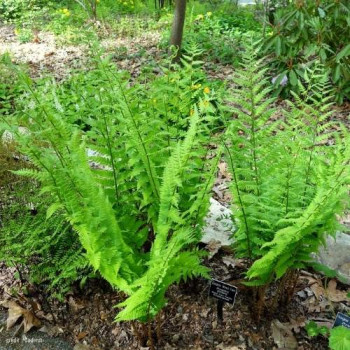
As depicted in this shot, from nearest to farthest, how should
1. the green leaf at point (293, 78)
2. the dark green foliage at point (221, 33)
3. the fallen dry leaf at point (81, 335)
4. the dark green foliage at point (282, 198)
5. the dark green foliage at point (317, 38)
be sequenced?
1. the dark green foliage at point (282, 198)
2. the fallen dry leaf at point (81, 335)
3. the dark green foliage at point (317, 38)
4. the green leaf at point (293, 78)
5. the dark green foliage at point (221, 33)

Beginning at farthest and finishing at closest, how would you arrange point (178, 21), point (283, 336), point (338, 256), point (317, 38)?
1. point (178, 21)
2. point (317, 38)
3. point (338, 256)
4. point (283, 336)

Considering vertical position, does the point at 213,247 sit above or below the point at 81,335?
above

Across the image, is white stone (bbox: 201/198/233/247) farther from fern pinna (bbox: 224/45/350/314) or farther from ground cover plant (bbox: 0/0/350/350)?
fern pinna (bbox: 224/45/350/314)

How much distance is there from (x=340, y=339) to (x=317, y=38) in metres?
2.94

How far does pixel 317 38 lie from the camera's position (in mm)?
3586

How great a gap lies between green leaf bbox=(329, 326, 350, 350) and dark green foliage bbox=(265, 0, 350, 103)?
8.42 ft

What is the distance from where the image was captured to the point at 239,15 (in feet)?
24.9

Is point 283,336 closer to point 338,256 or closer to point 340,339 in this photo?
point 340,339

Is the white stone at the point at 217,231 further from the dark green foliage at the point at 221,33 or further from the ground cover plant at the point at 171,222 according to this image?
the dark green foliage at the point at 221,33

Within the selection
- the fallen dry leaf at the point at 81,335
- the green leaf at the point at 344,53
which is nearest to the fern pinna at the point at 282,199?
the fallen dry leaf at the point at 81,335

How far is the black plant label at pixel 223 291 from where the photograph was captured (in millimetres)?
1594

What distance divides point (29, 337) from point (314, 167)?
1.54 metres

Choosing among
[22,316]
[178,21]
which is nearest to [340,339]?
[22,316]

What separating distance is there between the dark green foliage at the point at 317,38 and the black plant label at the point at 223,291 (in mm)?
2480
